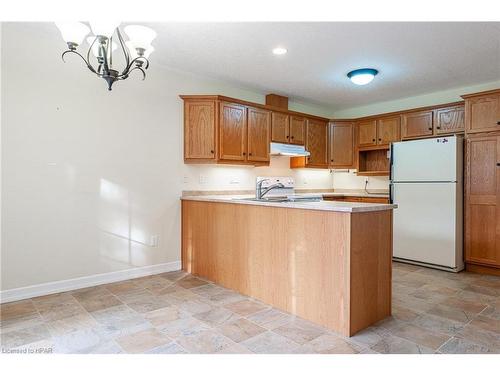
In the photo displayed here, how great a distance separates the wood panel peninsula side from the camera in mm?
2193

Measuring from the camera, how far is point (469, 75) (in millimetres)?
3918

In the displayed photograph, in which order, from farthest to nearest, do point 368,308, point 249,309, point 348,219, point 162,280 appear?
1. point 162,280
2. point 249,309
3. point 368,308
4. point 348,219

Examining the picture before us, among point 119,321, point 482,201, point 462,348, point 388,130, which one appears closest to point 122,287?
point 119,321

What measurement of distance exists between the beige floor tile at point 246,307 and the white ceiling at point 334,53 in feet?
8.01

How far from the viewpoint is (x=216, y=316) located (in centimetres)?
251

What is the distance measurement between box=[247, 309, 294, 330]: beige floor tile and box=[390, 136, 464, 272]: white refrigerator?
2.51 m

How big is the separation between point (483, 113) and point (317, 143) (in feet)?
7.39

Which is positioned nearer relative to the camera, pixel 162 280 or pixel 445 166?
pixel 162 280

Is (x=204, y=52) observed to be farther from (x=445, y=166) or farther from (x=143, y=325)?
(x=445, y=166)

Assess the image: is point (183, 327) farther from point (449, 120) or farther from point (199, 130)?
point (449, 120)

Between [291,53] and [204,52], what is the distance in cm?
92

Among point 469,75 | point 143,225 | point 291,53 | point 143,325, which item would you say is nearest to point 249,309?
point 143,325

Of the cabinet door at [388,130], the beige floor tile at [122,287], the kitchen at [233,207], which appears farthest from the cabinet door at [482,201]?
the beige floor tile at [122,287]

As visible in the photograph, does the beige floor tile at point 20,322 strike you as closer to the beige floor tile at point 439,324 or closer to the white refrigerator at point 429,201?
the beige floor tile at point 439,324
